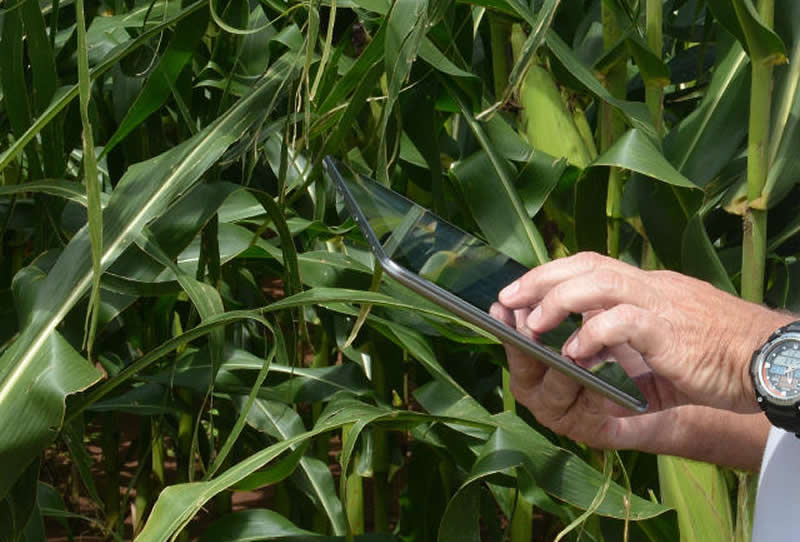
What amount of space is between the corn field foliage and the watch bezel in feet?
0.76

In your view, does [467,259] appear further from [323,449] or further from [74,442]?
[323,449]

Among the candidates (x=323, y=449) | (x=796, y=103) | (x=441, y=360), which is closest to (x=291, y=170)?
(x=441, y=360)

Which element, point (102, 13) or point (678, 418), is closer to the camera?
point (678, 418)

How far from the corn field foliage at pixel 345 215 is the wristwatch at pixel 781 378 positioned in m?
0.23

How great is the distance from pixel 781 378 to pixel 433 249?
19 centimetres

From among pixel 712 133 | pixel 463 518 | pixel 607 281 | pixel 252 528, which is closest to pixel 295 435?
pixel 252 528

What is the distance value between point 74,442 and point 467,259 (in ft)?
1.28

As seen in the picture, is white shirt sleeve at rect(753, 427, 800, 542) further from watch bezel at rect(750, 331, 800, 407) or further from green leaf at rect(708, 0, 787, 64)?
green leaf at rect(708, 0, 787, 64)

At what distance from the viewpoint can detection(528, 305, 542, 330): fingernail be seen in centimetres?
64

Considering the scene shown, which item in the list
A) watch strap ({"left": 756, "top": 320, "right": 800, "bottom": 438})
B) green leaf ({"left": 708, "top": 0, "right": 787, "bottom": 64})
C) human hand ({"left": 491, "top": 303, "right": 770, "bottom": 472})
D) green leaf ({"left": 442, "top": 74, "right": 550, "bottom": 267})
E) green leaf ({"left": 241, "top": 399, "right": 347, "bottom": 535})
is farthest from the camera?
green leaf ({"left": 241, "top": 399, "right": 347, "bottom": 535})

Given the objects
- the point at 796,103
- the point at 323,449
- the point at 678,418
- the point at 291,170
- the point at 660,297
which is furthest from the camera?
the point at 323,449

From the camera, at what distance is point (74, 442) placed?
923 mm

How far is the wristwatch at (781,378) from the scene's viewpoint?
623mm

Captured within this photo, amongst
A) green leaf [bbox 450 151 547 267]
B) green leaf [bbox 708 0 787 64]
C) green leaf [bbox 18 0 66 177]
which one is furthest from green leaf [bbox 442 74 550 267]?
green leaf [bbox 18 0 66 177]
